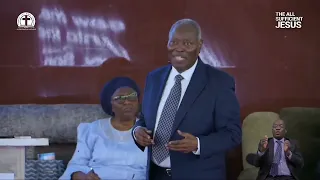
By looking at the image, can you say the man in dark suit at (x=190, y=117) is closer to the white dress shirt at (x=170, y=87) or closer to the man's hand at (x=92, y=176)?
the white dress shirt at (x=170, y=87)

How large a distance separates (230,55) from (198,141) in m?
2.15

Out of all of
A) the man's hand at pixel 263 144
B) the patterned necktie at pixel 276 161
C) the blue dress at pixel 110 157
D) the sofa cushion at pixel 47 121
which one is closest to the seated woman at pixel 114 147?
the blue dress at pixel 110 157

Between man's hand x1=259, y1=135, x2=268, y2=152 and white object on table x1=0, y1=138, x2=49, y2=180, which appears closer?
white object on table x1=0, y1=138, x2=49, y2=180

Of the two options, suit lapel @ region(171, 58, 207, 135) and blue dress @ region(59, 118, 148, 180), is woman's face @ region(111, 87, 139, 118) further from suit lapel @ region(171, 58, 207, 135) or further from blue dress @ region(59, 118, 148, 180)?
suit lapel @ region(171, 58, 207, 135)

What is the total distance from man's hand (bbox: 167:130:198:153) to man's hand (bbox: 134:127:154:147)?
17 cm


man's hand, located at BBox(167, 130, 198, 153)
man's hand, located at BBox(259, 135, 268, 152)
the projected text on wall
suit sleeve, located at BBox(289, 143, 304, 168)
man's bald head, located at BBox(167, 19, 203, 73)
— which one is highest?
the projected text on wall

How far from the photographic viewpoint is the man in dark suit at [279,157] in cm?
338

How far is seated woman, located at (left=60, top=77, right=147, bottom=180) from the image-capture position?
3297 mm

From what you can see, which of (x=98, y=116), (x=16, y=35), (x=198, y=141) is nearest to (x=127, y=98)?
(x=98, y=116)

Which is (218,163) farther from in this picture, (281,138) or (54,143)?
(54,143)

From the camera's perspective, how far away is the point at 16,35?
438cm

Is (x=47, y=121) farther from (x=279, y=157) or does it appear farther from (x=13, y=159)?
(x=279, y=157)

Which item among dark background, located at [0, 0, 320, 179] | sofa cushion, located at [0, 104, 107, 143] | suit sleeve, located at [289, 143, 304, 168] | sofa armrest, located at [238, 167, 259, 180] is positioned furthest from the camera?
dark background, located at [0, 0, 320, 179]

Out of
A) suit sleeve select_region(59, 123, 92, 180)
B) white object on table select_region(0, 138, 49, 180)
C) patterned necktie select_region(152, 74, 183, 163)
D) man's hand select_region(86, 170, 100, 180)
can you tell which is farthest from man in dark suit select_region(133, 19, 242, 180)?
suit sleeve select_region(59, 123, 92, 180)
